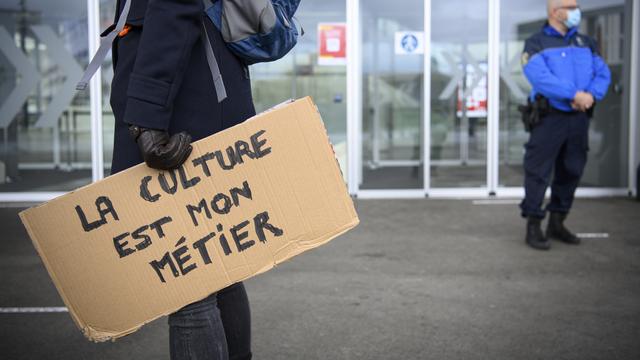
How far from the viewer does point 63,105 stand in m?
8.50

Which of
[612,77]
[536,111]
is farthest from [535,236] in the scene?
[612,77]

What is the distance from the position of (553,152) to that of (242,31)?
3.78 m

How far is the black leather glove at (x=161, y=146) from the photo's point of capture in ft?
6.52

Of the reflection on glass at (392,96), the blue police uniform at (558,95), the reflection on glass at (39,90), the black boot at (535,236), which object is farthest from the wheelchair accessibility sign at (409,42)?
the reflection on glass at (39,90)

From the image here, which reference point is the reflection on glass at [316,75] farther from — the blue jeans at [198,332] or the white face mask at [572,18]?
the blue jeans at [198,332]

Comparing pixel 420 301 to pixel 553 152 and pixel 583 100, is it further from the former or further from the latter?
pixel 583 100

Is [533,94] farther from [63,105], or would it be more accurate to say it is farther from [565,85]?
[63,105]

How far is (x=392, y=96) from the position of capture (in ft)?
28.8

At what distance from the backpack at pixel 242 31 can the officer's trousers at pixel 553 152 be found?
142 inches

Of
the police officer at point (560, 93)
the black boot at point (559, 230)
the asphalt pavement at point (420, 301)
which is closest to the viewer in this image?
the asphalt pavement at point (420, 301)

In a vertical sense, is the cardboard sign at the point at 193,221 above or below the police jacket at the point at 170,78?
below

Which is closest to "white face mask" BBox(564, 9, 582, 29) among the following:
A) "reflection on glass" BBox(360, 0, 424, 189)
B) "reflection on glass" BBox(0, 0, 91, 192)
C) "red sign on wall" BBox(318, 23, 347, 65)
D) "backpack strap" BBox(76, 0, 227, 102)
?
"reflection on glass" BBox(360, 0, 424, 189)

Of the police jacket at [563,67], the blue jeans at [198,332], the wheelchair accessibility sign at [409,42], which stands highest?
the wheelchair accessibility sign at [409,42]

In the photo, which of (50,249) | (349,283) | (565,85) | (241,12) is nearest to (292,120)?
(241,12)
